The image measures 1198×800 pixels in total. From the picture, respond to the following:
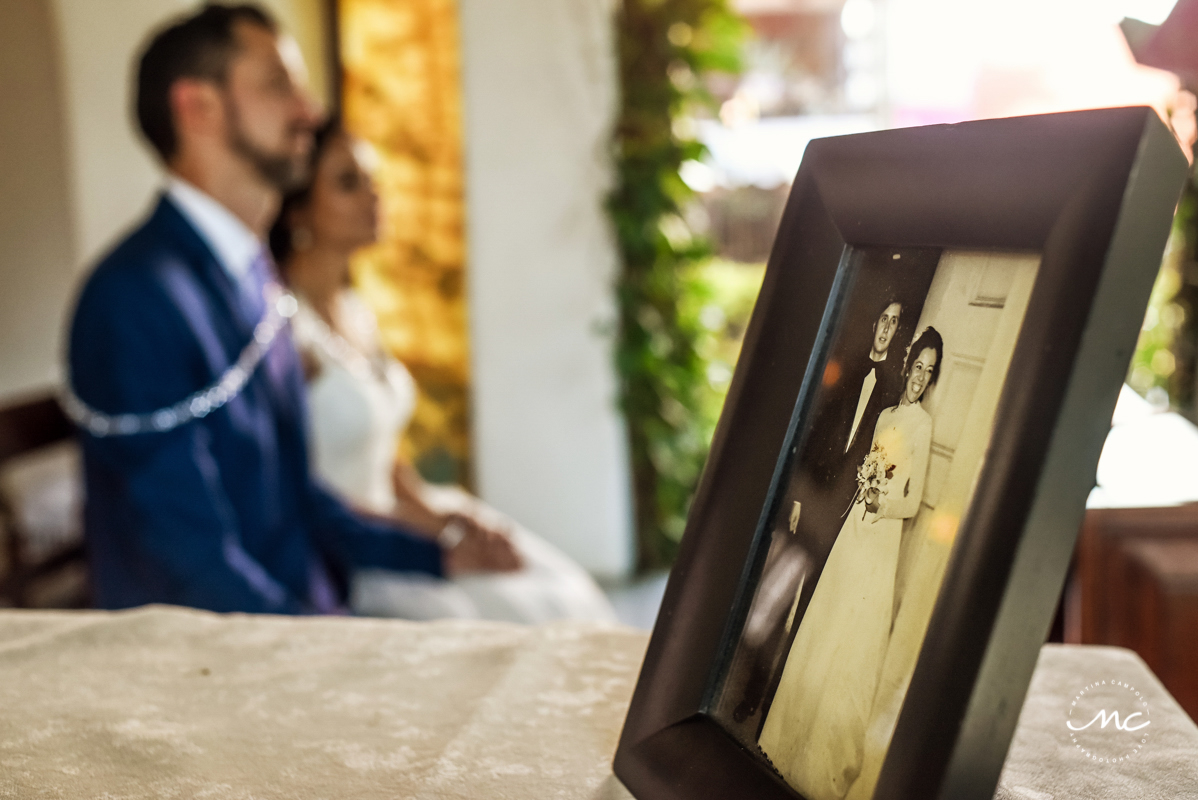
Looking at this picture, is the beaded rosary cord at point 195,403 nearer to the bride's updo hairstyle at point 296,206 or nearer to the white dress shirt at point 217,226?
the white dress shirt at point 217,226

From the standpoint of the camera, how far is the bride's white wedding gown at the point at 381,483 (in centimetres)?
168

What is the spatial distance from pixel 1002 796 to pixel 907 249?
24cm

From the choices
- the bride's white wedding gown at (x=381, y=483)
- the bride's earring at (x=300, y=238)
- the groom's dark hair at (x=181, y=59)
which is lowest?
the bride's white wedding gown at (x=381, y=483)

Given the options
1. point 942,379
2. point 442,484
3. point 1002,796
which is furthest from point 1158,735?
point 442,484

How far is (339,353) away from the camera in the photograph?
6.96 feet

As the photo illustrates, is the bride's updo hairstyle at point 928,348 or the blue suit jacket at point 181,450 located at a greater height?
the bride's updo hairstyle at point 928,348

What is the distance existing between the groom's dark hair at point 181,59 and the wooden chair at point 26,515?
112 cm

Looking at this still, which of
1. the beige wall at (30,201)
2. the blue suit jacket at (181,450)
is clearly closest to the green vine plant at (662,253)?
the blue suit jacket at (181,450)

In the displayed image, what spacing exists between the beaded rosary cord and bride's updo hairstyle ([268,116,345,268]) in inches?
31.4

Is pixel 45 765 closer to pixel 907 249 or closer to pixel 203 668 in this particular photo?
pixel 203 668

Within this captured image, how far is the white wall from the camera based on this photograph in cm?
309

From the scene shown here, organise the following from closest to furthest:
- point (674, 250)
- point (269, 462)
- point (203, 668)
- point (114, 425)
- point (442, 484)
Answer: point (203, 668) < point (114, 425) < point (269, 462) < point (674, 250) < point (442, 484)

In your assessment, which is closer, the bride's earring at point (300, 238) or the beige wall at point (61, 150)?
the bride's earring at point (300, 238)

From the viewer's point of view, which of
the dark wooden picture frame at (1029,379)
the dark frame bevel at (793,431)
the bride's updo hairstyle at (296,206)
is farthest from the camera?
the bride's updo hairstyle at (296,206)
